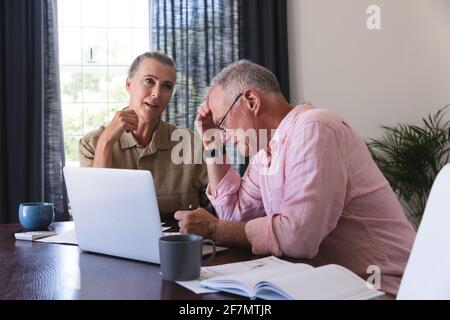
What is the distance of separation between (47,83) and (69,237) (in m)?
2.22

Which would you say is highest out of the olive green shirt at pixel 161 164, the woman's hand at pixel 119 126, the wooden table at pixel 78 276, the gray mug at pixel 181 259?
the woman's hand at pixel 119 126

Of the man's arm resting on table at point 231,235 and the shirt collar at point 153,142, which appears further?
the shirt collar at point 153,142

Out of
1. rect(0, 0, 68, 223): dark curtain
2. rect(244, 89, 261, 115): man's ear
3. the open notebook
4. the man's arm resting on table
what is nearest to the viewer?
the open notebook

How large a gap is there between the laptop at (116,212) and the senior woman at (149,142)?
2.61ft

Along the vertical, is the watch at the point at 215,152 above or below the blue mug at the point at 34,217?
above

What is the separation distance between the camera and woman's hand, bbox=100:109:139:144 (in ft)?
7.14

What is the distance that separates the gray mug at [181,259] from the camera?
106 centimetres

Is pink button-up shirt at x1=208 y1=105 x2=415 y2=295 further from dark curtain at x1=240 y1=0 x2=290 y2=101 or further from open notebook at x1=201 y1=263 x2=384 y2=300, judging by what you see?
dark curtain at x1=240 y1=0 x2=290 y2=101

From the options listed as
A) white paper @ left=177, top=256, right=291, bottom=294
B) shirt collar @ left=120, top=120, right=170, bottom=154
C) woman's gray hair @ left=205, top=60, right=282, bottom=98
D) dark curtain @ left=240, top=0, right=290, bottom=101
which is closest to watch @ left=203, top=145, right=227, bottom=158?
woman's gray hair @ left=205, top=60, right=282, bottom=98

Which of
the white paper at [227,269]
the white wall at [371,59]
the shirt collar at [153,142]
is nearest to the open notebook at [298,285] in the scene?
the white paper at [227,269]

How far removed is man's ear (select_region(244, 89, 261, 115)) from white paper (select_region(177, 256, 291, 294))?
0.52 meters

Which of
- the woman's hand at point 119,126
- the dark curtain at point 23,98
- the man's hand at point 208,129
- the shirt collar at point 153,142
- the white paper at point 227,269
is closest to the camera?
the white paper at point 227,269

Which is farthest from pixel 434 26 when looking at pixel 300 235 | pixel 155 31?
pixel 300 235

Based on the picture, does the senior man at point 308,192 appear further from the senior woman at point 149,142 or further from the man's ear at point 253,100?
the senior woman at point 149,142
